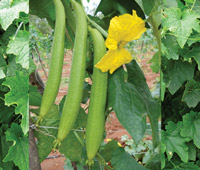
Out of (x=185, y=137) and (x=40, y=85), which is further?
(x=185, y=137)

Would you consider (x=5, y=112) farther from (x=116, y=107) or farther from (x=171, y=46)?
(x=171, y=46)

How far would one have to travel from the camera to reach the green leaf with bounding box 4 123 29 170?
75 cm

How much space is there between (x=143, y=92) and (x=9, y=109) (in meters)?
0.45

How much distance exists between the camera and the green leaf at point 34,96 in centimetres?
69

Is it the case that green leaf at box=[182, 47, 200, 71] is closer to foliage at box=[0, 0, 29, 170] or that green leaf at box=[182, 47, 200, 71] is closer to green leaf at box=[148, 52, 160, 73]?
green leaf at box=[148, 52, 160, 73]

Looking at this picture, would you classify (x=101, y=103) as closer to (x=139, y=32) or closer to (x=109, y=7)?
(x=139, y=32)

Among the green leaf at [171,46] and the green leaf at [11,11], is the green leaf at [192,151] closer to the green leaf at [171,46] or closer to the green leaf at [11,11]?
the green leaf at [171,46]

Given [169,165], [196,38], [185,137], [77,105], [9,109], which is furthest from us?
[169,165]

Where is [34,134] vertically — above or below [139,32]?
below

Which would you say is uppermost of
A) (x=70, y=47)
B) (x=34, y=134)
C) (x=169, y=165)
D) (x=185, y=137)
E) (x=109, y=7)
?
(x=109, y=7)

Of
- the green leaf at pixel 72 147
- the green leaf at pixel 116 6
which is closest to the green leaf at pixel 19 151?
the green leaf at pixel 72 147

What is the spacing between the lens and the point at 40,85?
714 mm

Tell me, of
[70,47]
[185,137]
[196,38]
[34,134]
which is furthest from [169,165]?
[70,47]

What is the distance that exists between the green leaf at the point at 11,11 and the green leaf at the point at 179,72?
0.66 metres
